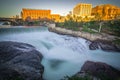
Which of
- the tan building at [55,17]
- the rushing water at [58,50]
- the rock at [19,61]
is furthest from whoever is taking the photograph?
the tan building at [55,17]

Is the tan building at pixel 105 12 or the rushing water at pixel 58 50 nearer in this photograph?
the rushing water at pixel 58 50

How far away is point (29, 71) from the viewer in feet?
9.50

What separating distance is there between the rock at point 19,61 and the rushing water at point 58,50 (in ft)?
0.30

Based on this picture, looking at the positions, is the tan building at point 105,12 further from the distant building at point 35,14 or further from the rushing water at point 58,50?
the distant building at point 35,14

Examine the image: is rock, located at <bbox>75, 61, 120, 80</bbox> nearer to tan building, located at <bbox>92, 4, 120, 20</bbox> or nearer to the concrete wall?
the concrete wall

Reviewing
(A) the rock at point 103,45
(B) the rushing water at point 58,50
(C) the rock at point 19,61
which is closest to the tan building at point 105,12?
(A) the rock at point 103,45

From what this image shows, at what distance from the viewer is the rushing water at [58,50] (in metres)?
2.97

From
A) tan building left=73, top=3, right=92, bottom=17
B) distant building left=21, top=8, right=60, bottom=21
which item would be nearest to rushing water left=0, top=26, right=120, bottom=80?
distant building left=21, top=8, right=60, bottom=21

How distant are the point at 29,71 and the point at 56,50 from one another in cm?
61

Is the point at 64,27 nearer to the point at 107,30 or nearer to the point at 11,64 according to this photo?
the point at 107,30

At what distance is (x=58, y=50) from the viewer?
122 inches

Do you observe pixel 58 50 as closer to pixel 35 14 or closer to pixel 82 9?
pixel 35 14

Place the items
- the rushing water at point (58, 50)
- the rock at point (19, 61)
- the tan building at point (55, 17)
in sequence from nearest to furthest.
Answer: the rock at point (19, 61), the rushing water at point (58, 50), the tan building at point (55, 17)

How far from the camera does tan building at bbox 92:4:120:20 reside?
3.21 meters
